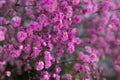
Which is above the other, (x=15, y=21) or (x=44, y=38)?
(x=15, y=21)

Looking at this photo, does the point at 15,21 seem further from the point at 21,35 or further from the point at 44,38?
the point at 44,38

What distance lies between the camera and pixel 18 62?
3.03 metres

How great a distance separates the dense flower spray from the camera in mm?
2543

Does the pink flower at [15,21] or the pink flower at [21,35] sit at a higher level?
the pink flower at [15,21]

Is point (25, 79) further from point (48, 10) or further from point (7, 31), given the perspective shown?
point (48, 10)

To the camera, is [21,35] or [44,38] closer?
[21,35]

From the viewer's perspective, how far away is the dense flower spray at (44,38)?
2.54m

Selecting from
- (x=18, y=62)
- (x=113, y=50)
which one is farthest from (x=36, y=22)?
(x=113, y=50)

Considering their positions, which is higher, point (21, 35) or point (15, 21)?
point (15, 21)

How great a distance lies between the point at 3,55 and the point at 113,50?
6.68ft

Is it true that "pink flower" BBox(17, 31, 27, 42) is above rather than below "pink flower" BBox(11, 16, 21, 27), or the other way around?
below

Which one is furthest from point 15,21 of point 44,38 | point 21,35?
point 44,38

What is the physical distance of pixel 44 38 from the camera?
2.61 meters

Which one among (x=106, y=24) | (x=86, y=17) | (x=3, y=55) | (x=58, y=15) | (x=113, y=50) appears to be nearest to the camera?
(x=58, y=15)
